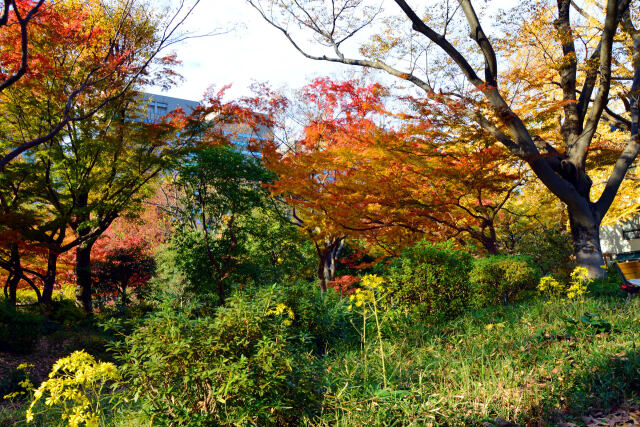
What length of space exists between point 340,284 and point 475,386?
31.0 ft

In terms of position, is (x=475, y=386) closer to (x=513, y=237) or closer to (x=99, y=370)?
(x=99, y=370)

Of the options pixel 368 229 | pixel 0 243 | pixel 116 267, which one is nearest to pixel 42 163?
pixel 0 243

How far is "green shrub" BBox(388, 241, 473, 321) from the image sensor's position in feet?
19.3

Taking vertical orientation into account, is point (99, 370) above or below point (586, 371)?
above

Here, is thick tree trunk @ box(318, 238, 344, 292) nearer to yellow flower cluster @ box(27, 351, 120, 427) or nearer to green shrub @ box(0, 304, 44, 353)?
green shrub @ box(0, 304, 44, 353)

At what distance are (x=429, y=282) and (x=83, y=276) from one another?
34.0 ft

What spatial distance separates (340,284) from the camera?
1235 cm

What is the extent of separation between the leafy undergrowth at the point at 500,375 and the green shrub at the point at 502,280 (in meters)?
1.89

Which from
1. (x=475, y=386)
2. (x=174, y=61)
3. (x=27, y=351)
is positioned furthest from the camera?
(x=174, y=61)

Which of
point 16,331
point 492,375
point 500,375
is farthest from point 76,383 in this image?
point 16,331

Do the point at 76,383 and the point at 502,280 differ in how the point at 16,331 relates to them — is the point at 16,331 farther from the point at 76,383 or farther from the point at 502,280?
the point at 502,280

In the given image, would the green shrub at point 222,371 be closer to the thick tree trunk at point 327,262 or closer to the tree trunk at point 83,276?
the thick tree trunk at point 327,262

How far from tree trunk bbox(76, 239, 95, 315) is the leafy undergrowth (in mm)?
9671

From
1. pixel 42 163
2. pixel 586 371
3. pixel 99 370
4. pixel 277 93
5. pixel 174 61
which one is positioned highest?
pixel 277 93
